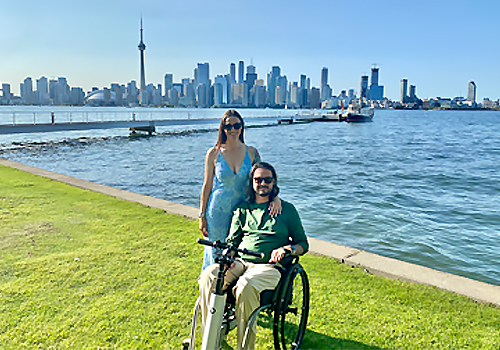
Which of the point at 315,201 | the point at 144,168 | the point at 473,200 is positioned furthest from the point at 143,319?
the point at 144,168

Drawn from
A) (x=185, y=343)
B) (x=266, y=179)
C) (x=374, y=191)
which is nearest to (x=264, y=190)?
(x=266, y=179)

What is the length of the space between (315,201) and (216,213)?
32.3 ft

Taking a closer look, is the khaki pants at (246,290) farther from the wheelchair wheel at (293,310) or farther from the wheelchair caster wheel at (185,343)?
the wheelchair caster wheel at (185,343)

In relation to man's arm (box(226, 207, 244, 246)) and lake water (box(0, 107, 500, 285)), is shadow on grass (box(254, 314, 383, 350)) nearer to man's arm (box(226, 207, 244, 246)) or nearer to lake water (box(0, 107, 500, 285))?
man's arm (box(226, 207, 244, 246))

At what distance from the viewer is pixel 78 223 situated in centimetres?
735

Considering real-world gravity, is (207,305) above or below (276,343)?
above

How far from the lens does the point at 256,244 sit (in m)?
3.53

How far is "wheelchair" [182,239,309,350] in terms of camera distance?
3.21m

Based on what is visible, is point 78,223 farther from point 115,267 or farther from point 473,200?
point 473,200

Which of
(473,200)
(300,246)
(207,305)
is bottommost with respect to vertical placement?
(473,200)

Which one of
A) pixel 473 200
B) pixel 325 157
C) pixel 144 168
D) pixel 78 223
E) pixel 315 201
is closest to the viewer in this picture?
pixel 78 223

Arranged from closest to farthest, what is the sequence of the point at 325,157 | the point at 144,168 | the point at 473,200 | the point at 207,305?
the point at 207,305, the point at 473,200, the point at 144,168, the point at 325,157

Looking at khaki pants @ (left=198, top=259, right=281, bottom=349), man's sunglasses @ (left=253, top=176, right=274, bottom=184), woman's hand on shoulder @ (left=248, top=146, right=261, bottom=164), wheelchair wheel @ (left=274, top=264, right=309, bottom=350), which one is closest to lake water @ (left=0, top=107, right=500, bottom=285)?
wheelchair wheel @ (left=274, top=264, right=309, bottom=350)

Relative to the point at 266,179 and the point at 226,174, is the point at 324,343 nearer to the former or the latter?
the point at 266,179
